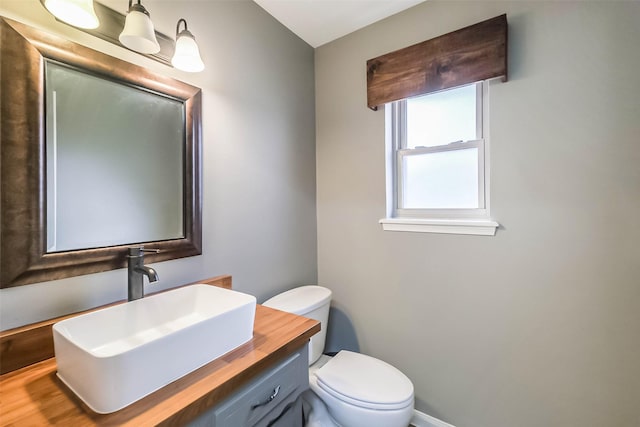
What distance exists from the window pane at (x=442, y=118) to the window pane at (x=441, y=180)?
89 mm

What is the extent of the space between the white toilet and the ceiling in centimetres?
169

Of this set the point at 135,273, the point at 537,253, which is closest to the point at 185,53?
the point at 135,273

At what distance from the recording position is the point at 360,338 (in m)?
1.79

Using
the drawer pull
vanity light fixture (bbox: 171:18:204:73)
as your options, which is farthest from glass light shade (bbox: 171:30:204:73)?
the drawer pull

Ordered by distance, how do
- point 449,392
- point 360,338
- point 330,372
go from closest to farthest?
point 330,372 → point 449,392 → point 360,338

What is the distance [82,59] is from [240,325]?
3.32ft

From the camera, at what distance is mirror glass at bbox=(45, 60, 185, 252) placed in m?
0.84

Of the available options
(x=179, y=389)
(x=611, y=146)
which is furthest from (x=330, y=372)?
(x=611, y=146)

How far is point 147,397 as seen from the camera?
616 millimetres

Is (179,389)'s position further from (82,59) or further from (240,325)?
(82,59)

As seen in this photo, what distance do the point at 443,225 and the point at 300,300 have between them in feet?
2.97

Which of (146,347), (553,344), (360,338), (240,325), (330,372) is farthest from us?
(360,338)

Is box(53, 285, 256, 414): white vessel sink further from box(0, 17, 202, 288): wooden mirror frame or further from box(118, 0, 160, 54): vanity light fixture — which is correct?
box(118, 0, 160, 54): vanity light fixture

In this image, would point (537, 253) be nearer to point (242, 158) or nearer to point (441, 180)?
point (441, 180)
